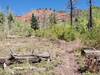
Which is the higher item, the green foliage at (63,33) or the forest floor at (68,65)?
the green foliage at (63,33)

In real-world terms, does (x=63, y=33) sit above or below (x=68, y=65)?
above

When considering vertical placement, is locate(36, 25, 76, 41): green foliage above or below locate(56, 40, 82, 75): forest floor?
above

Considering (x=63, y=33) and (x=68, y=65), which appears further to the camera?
(x=63, y=33)

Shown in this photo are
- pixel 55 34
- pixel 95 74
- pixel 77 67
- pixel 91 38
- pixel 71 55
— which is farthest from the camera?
pixel 55 34

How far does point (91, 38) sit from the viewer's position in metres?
17.2

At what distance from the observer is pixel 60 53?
14.3 metres

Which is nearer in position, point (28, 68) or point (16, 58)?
point (28, 68)

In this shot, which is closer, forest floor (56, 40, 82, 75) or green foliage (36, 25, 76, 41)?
forest floor (56, 40, 82, 75)

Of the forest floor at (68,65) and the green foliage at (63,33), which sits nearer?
the forest floor at (68,65)

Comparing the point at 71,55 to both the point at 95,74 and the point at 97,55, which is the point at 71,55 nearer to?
the point at 97,55

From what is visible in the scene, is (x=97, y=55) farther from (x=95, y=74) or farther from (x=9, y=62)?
(x=9, y=62)

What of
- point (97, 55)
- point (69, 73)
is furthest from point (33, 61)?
point (97, 55)

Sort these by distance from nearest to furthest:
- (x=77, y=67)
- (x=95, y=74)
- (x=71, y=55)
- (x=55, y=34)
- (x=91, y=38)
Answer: (x=95, y=74) < (x=77, y=67) < (x=71, y=55) < (x=91, y=38) < (x=55, y=34)

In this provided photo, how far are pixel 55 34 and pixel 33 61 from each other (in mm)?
10991
